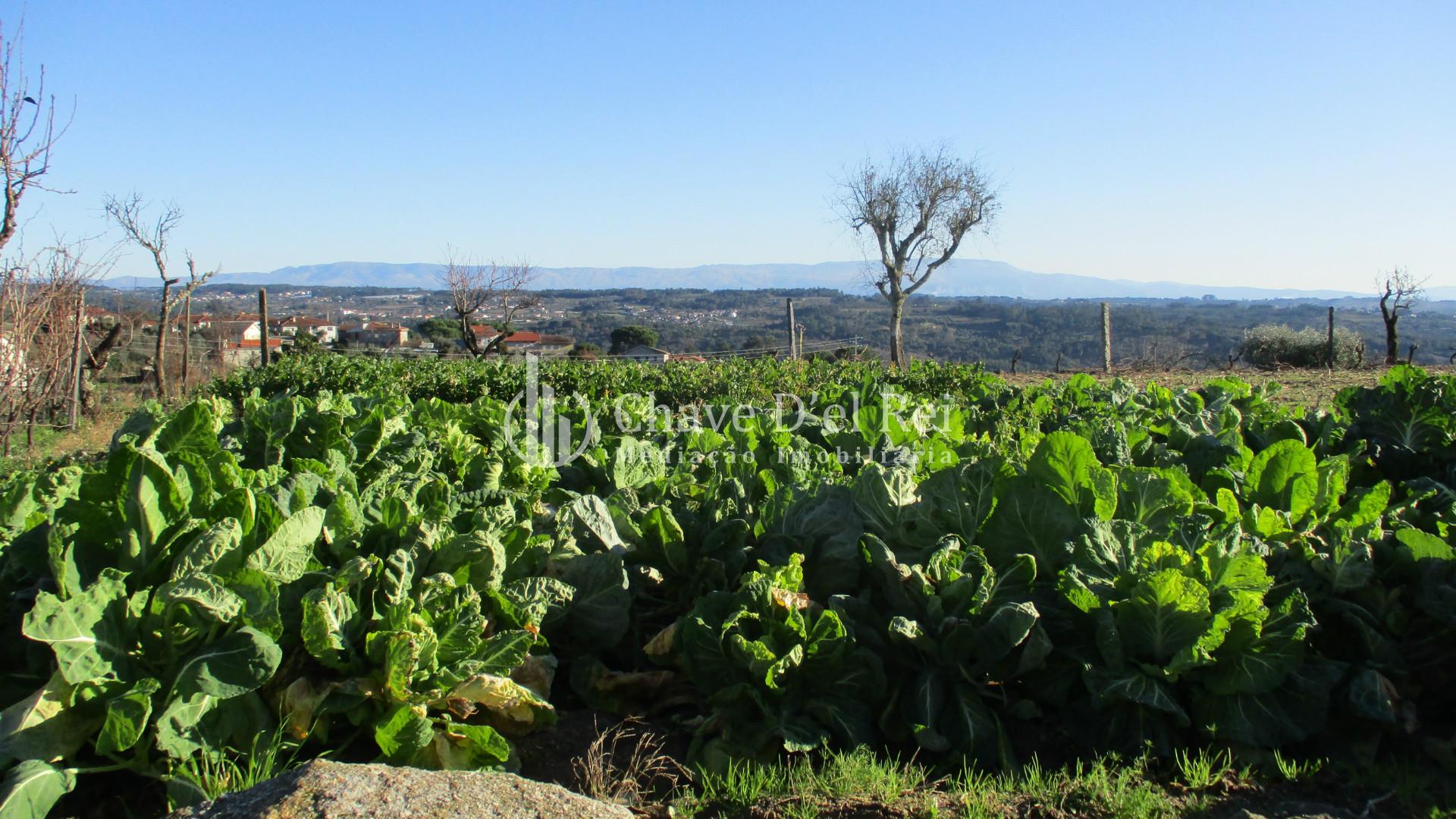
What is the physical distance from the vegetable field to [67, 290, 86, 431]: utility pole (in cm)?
1283

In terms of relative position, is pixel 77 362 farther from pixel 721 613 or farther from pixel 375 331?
pixel 375 331

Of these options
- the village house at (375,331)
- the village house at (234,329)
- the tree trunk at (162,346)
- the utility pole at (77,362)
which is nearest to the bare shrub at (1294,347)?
the utility pole at (77,362)

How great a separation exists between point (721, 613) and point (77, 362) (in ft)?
50.0

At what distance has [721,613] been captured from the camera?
9.01 ft

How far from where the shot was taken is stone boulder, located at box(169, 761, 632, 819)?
1.83m

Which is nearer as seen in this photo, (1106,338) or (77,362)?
(77,362)

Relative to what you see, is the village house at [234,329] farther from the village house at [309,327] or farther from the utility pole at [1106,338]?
the utility pole at [1106,338]

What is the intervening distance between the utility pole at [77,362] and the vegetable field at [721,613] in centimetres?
1283

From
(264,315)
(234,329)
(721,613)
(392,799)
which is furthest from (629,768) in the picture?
(234,329)

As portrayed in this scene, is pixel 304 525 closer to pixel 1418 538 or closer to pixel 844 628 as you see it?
pixel 844 628

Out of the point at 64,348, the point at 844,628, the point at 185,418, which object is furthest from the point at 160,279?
the point at 844,628

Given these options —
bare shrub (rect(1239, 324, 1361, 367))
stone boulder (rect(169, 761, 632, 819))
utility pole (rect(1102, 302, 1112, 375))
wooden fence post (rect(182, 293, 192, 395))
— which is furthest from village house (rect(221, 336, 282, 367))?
bare shrub (rect(1239, 324, 1361, 367))

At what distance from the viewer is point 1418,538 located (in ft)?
8.75

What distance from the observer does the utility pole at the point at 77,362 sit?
44.0ft
